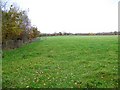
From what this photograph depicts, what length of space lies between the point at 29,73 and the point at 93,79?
11.6 ft

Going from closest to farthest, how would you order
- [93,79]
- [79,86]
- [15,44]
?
[79,86] < [93,79] < [15,44]

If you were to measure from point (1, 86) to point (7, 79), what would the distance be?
5.11 ft

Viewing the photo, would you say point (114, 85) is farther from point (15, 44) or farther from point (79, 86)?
point (15, 44)

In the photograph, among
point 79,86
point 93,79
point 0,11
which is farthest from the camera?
point 0,11

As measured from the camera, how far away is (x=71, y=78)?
1188cm

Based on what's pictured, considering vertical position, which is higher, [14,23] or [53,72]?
[14,23]

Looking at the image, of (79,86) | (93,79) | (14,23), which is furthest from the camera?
(14,23)

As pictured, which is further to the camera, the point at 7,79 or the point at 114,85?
the point at 7,79

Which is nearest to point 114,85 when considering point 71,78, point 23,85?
point 71,78

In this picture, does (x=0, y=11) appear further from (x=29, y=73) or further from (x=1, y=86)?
(x=1, y=86)

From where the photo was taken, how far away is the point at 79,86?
10.3 metres

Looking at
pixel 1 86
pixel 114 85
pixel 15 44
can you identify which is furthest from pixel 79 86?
pixel 15 44

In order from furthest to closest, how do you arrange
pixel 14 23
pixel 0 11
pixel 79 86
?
pixel 14 23
pixel 0 11
pixel 79 86

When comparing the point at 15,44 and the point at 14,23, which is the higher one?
the point at 14,23
